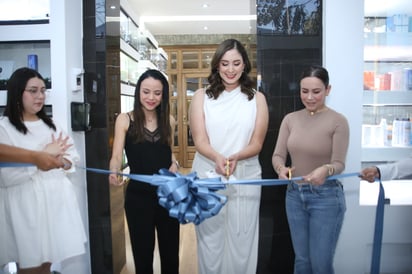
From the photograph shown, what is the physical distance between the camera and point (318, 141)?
6.59ft

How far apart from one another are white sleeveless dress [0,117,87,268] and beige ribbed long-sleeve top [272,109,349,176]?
131 cm

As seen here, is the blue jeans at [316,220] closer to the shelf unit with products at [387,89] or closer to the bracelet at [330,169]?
the bracelet at [330,169]

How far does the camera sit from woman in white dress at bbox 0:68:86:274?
6.45 feet

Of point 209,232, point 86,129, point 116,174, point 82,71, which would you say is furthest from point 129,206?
point 82,71

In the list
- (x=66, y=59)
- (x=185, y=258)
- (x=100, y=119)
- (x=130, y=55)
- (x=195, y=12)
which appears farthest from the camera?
(x=195, y=12)

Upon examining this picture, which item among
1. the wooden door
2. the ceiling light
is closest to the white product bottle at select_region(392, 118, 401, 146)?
the ceiling light

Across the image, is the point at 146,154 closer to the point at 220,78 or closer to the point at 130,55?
the point at 220,78

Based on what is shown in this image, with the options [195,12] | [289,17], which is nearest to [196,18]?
[195,12]

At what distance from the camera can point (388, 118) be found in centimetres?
306

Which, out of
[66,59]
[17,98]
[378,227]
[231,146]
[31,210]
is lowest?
[378,227]

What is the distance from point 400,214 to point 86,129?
2445 millimetres

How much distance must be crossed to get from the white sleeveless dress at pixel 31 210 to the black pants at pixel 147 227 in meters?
0.39

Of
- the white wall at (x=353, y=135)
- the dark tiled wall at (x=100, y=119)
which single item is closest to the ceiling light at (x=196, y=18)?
the dark tiled wall at (x=100, y=119)

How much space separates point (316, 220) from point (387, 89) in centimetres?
156
